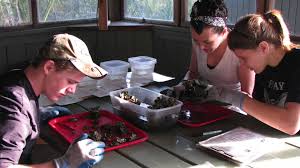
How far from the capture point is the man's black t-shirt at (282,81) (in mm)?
1562

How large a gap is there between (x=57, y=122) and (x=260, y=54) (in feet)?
3.31

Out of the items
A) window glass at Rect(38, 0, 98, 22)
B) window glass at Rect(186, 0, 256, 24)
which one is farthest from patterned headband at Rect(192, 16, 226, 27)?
window glass at Rect(38, 0, 98, 22)

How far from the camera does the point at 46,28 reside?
3.67 meters

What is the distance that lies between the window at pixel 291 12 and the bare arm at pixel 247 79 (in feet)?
3.41

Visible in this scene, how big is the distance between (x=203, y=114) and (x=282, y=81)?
16.5 inches

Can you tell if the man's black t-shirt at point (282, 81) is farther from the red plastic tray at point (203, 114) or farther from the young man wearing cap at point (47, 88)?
the young man wearing cap at point (47, 88)

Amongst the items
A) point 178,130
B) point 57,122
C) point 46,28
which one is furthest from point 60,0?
point 178,130

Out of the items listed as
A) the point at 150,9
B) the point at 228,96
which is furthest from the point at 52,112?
the point at 150,9

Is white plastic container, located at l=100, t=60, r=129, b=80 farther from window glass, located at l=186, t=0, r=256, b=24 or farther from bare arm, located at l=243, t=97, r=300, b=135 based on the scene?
window glass, located at l=186, t=0, r=256, b=24

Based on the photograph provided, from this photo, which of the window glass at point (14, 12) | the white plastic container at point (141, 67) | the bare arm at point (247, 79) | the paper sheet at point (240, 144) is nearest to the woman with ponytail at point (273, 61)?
the paper sheet at point (240, 144)

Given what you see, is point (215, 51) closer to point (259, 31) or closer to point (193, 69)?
point (193, 69)

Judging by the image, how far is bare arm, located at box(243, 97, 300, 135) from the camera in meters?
1.54

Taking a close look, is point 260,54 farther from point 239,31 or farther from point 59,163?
point 59,163

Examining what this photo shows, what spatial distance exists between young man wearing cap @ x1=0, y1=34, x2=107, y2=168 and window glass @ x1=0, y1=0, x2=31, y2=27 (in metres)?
2.25
